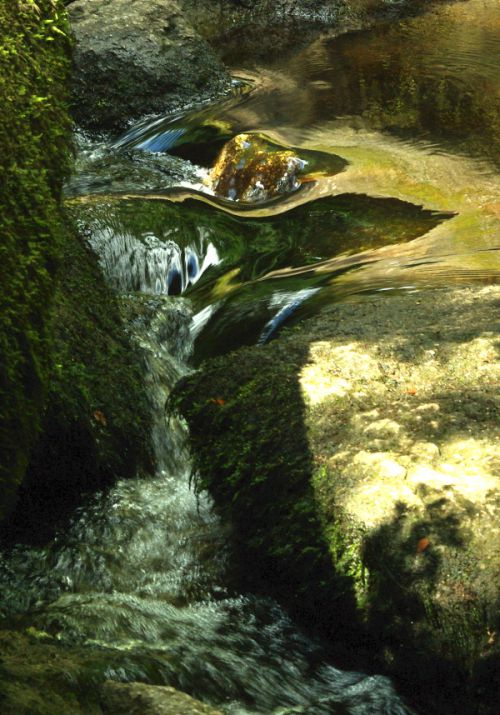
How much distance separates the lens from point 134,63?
945 cm

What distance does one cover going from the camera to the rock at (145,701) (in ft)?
6.33

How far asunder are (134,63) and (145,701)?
8.45 m

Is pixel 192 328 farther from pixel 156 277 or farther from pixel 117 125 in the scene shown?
pixel 117 125

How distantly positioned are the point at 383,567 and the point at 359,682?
0.39m

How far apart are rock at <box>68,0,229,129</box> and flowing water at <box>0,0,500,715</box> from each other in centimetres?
37

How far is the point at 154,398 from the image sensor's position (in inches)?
160

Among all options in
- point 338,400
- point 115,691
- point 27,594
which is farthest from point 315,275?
point 115,691

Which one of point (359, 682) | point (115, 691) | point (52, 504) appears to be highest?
point (115, 691)

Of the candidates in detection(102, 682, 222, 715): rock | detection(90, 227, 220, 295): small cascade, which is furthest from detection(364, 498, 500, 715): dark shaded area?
detection(90, 227, 220, 295): small cascade

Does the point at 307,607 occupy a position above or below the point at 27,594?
below

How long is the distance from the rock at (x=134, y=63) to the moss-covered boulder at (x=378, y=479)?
19.7ft

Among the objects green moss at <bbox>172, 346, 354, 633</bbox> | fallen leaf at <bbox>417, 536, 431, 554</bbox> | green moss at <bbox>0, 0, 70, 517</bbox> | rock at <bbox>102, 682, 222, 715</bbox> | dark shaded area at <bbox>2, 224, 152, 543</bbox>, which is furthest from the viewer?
dark shaded area at <bbox>2, 224, 152, 543</bbox>

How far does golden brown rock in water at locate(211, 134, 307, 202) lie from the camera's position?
6961 mm

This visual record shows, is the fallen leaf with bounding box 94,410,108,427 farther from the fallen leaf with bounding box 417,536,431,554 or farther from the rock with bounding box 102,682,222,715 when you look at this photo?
the rock with bounding box 102,682,222,715
